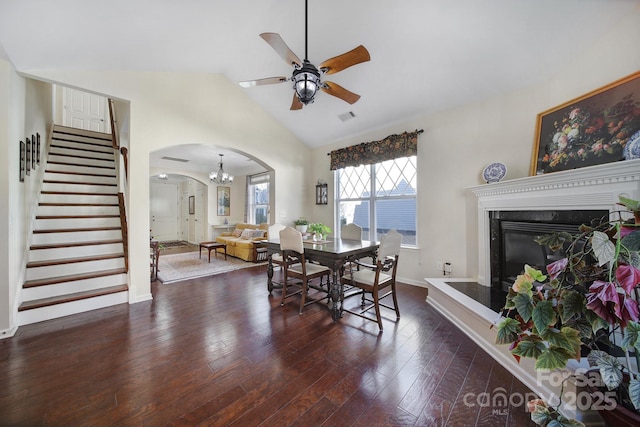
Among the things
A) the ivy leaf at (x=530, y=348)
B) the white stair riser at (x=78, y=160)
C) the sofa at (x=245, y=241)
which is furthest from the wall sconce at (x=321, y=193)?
the ivy leaf at (x=530, y=348)

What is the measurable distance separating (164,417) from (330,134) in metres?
4.43

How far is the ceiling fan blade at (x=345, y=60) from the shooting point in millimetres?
1803

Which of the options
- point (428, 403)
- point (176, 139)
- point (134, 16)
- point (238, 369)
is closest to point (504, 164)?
point (428, 403)

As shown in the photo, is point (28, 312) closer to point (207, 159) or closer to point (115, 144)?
point (115, 144)

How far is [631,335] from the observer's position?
2.36 ft

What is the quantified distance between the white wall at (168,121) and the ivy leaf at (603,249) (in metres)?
3.94

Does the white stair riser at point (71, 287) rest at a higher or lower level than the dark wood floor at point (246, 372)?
higher

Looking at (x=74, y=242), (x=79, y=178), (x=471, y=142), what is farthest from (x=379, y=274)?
(x=79, y=178)

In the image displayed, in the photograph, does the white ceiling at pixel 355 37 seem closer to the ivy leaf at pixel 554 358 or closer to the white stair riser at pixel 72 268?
the white stair riser at pixel 72 268

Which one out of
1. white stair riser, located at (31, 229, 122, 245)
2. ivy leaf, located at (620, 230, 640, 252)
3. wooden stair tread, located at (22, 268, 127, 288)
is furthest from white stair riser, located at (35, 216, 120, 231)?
ivy leaf, located at (620, 230, 640, 252)

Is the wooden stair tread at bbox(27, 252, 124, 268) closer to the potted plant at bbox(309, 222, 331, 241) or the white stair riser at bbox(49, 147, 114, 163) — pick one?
the white stair riser at bbox(49, 147, 114, 163)

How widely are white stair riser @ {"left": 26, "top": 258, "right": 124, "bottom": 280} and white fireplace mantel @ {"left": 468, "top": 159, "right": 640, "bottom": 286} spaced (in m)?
4.80

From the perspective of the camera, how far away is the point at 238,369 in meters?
1.68

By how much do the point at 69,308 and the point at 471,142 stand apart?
5263mm
